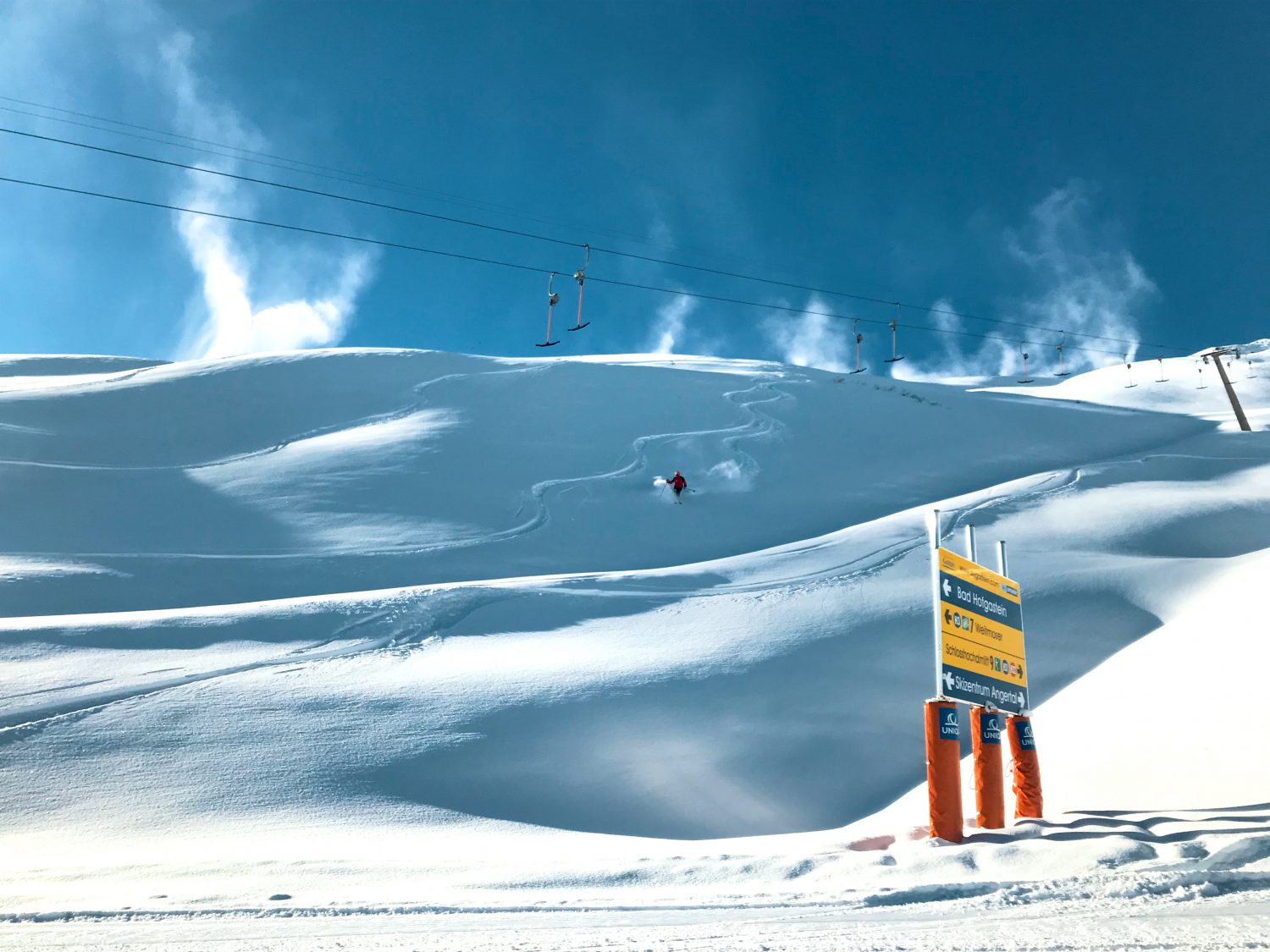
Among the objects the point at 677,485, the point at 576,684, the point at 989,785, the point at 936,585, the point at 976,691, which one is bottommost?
the point at 989,785

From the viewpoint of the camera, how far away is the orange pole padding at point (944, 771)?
766 cm

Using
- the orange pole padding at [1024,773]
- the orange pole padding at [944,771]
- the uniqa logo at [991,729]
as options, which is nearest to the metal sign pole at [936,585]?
the orange pole padding at [944,771]

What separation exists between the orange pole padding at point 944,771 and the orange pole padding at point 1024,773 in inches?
37.0

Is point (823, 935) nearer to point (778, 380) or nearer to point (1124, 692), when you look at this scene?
point (1124, 692)

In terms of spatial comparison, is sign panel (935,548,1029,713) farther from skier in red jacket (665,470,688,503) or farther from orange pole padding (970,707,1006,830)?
skier in red jacket (665,470,688,503)

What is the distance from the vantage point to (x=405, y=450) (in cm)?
2352

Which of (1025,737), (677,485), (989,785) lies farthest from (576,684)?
(677,485)

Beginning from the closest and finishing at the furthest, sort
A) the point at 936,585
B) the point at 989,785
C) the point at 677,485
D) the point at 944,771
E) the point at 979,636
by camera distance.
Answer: the point at 944,771, the point at 989,785, the point at 936,585, the point at 979,636, the point at 677,485

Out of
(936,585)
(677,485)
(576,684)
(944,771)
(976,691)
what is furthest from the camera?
(677,485)

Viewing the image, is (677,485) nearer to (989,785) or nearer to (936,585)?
(936,585)

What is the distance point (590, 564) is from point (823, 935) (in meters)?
13.5

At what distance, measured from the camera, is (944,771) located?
25.6 ft

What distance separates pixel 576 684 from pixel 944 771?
4493 millimetres

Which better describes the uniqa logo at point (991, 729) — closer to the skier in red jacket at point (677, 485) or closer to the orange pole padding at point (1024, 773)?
the orange pole padding at point (1024, 773)
